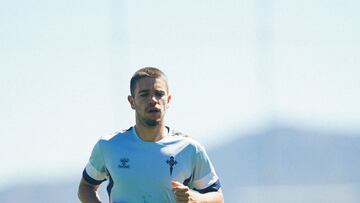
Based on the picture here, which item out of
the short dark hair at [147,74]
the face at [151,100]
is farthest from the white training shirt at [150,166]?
the short dark hair at [147,74]

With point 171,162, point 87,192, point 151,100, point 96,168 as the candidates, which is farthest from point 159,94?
point 87,192

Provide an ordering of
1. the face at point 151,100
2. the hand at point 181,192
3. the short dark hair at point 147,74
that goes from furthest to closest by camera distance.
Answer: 1. the short dark hair at point 147,74
2. the face at point 151,100
3. the hand at point 181,192

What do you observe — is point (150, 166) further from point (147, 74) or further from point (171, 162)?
point (147, 74)

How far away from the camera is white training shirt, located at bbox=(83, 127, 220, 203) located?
396 inches

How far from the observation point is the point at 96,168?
1036 centimetres

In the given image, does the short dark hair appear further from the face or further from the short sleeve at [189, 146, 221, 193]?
the short sleeve at [189, 146, 221, 193]

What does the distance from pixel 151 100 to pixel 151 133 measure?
0.27 metres

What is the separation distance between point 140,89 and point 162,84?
153 mm

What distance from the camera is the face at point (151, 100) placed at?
1002cm

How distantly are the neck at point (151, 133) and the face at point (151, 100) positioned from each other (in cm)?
4

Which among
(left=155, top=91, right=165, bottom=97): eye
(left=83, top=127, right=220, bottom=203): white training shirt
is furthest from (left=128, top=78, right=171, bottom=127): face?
(left=83, top=127, right=220, bottom=203): white training shirt

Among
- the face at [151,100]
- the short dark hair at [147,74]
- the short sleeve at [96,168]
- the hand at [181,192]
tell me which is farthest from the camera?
the short sleeve at [96,168]

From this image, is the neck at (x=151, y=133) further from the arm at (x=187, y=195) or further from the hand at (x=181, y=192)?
the hand at (x=181, y=192)

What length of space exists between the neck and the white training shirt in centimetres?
3
